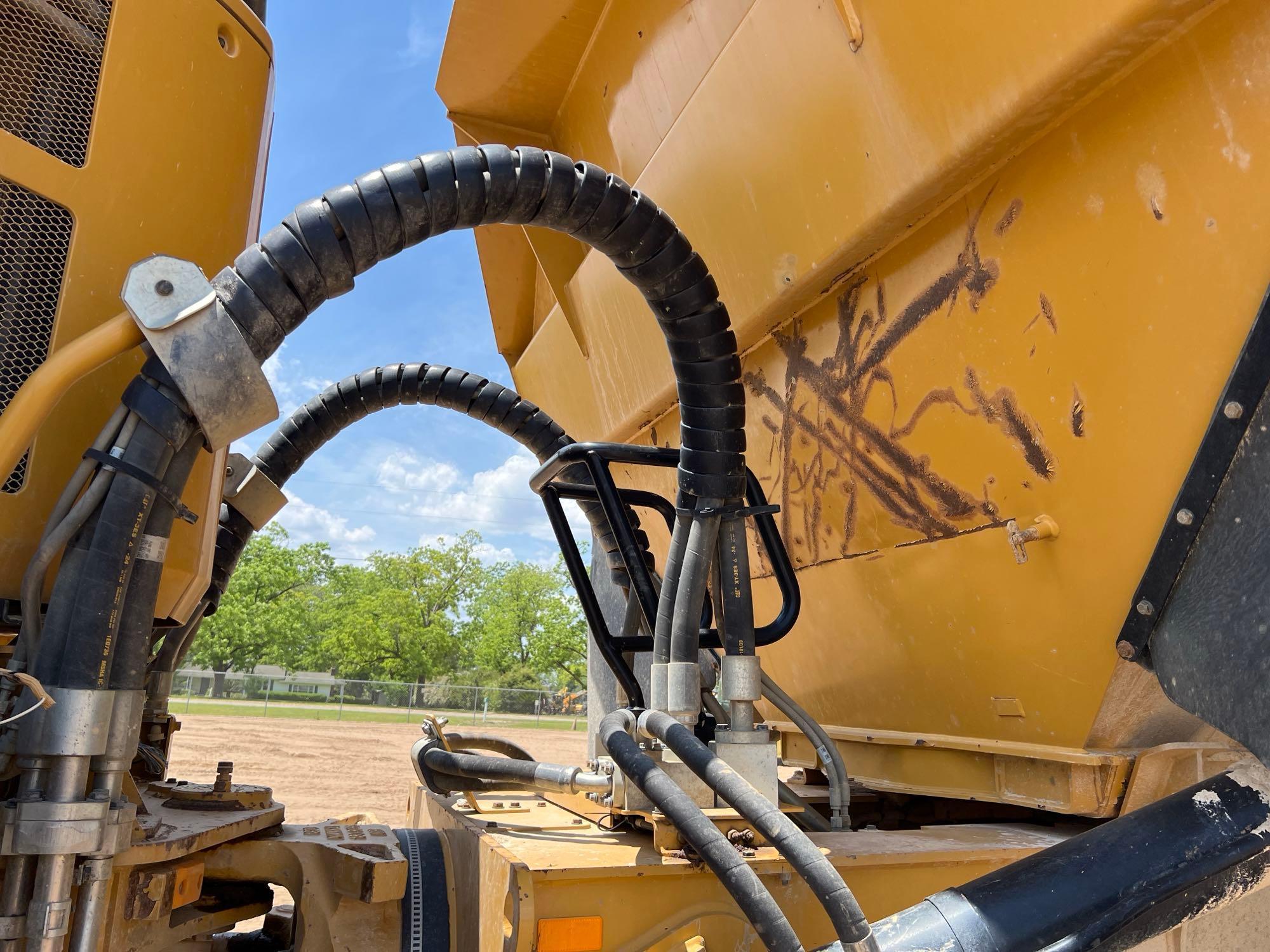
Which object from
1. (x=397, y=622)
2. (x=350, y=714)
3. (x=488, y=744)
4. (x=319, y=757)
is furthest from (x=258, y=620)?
(x=488, y=744)

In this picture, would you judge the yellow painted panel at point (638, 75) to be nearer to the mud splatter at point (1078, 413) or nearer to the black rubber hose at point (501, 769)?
the mud splatter at point (1078, 413)

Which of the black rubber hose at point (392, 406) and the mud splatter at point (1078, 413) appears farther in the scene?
the black rubber hose at point (392, 406)

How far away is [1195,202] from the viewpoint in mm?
2115

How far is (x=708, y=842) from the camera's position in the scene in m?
2.22

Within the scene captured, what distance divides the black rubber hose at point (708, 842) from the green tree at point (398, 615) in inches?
1786

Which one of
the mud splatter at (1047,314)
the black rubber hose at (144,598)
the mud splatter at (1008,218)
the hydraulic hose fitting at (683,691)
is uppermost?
the mud splatter at (1008,218)

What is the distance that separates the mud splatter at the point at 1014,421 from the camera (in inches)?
103

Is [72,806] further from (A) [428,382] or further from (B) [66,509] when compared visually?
(A) [428,382]

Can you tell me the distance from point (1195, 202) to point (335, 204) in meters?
2.09

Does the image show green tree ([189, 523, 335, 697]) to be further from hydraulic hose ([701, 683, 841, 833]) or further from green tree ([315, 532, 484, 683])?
hydraulic hose ([701, 683, 841, 833])

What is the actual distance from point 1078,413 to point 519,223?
1678 mm

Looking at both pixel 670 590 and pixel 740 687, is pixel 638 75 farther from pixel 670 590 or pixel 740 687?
pixel 740 687

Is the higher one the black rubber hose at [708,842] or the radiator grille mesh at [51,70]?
the radiator grille mesh at [51,70]

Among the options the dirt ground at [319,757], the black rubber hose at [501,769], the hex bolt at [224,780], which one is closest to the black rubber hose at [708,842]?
the black rubber hose at [501,769]
